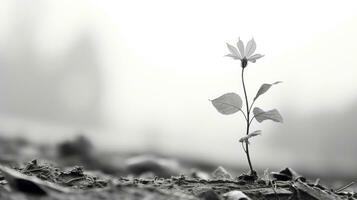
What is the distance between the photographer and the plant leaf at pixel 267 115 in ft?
3.29

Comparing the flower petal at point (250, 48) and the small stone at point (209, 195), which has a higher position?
the flower petal at point (250, 48)

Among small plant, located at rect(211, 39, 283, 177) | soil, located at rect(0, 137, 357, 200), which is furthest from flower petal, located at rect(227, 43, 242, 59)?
soil, located at rect(0, 137, 357, 200)

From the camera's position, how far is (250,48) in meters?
1.02

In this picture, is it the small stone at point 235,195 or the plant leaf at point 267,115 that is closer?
the small stone at point 235,195

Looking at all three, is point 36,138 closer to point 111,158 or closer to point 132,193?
point 111,158

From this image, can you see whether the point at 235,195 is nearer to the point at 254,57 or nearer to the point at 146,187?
the point at 146,187

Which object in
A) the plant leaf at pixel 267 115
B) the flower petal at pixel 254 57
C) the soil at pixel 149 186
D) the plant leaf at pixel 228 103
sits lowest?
the soil at pixel 149 186

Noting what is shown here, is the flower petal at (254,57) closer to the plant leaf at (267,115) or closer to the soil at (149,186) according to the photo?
the plant leaf at (267,115)

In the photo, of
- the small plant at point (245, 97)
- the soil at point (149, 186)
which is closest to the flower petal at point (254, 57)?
the small plant at point (245, 97)

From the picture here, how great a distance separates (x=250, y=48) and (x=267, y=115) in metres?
0.13

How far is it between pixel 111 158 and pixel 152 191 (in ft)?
7.92

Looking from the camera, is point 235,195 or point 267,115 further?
point 267,115

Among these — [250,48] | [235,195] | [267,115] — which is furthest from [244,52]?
[235,195]

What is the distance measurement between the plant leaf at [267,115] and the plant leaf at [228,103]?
1.4 inches
